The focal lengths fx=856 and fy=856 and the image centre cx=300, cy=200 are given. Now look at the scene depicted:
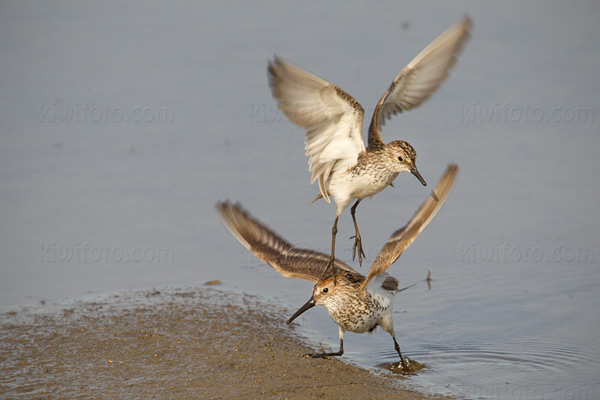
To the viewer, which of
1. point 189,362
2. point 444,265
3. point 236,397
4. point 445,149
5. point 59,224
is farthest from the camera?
point 445,149

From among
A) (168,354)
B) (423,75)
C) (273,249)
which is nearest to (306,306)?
(273,249)

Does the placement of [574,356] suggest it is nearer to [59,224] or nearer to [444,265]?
[444,265]

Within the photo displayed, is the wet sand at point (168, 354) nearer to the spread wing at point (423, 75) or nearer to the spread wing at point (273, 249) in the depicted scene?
the spread wing at point (273, 249)

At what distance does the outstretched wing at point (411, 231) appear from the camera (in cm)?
761

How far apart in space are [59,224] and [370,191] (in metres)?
3.95

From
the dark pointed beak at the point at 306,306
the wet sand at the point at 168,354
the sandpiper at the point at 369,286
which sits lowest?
the wet sand at the point at 168,354

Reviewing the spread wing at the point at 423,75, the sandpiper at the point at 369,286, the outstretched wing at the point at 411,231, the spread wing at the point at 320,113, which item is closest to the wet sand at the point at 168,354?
the sandpiper at the point at 369,286

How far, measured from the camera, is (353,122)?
25.7 feet

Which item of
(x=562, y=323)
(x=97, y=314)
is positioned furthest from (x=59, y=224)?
(x=562, y=323)

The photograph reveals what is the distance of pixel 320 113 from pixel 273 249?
6.11 feet

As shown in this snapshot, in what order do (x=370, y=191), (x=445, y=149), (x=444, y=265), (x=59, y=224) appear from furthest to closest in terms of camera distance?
1. (x=445, y=149)
2. (x=59, y=224)
3. (x=444, y=265)
4. (x=370, y=191)

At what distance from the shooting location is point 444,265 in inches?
370

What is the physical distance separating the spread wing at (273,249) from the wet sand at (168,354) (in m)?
0.48

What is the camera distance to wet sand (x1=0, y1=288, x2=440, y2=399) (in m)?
6.96
